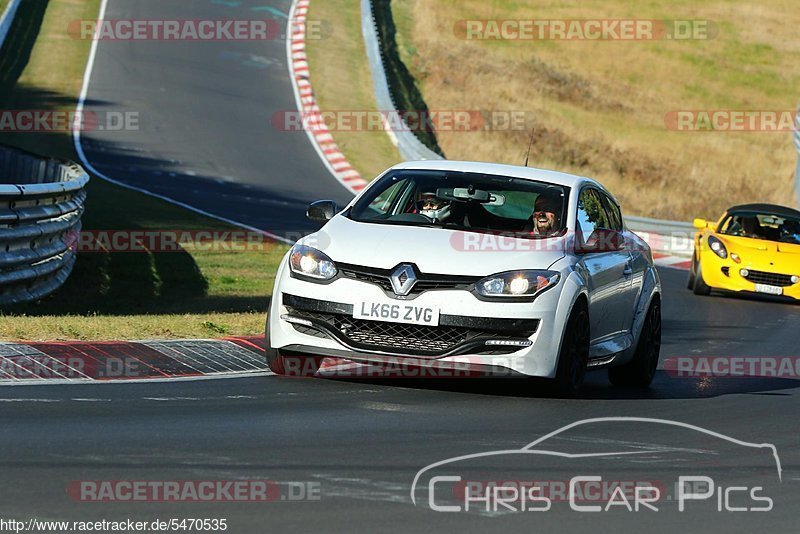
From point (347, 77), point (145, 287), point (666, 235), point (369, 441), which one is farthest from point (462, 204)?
point (347, 77)

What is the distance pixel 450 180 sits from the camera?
1010cm

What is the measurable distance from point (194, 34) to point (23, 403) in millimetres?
39527

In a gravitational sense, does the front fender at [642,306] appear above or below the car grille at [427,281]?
below

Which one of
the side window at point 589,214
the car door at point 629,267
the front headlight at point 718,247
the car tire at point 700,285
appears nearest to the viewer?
the side window at point 589,214

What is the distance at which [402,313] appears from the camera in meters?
8.69

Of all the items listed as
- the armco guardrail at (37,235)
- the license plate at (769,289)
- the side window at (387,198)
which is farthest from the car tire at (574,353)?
the license plate at (769,289)

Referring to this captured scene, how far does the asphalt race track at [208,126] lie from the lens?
96.4 ft

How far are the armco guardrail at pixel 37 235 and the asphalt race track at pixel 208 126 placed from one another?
7905mm

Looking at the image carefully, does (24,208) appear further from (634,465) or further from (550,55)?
(550,55)

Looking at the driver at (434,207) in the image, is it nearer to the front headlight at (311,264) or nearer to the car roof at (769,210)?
the front headlight at (311,264)

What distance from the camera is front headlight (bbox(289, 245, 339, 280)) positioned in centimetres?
891

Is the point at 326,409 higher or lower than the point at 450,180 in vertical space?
lower

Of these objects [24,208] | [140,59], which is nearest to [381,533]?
[24,208]

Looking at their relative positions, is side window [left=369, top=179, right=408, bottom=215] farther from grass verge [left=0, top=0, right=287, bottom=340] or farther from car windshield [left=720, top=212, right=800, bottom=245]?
car windshield [left=720, top=212, right=800, bottom=245]
